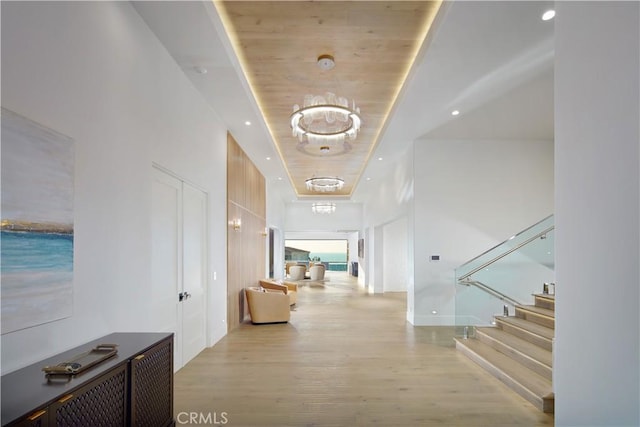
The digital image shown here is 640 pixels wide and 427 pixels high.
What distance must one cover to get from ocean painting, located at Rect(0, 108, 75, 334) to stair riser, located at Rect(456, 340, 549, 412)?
4129 mm

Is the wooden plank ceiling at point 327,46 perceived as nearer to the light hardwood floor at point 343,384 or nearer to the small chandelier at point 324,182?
the light hardwood floor at point 343,384

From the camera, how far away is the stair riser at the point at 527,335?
14.2 feet

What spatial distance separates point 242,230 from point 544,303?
18.6ft

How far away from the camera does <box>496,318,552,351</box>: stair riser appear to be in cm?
432

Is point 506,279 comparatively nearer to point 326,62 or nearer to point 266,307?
point 326,62

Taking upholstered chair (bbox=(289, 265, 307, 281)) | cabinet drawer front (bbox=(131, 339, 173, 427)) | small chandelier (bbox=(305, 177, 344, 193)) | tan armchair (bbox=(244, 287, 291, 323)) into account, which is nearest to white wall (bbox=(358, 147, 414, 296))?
small chandelier (bbox=(305, 177, 344, 193))

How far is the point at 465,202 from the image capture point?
715cm

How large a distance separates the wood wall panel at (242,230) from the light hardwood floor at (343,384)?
37.3 inches

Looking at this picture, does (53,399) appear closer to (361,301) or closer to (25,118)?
(25,118)

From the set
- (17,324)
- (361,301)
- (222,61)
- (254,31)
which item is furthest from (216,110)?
(361,301)

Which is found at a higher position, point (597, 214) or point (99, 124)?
point (99, 124)

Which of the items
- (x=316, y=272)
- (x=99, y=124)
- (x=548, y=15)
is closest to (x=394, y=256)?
(x=316, y=272)

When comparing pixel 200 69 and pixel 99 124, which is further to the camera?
pixel 200 69

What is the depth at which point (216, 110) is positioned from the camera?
217 inches
